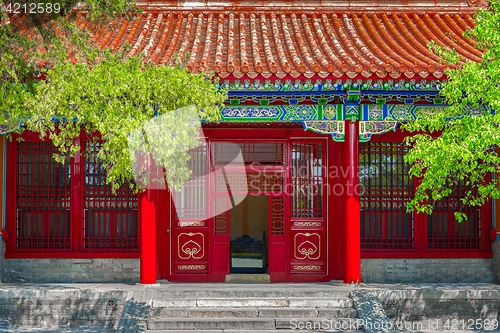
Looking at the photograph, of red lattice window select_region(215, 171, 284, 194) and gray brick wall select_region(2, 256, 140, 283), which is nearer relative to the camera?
gray brick wall select_region(2, 256, 140, 283)

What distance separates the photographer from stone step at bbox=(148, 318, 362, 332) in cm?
922

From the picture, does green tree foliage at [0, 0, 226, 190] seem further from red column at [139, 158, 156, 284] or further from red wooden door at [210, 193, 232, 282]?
red wooden door at [210, 193, 232, 282]

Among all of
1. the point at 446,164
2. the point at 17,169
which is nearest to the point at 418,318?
the point at 446,164

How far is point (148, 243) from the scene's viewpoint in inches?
407

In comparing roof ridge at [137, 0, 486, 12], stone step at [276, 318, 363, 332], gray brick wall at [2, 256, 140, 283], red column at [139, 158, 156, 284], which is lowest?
stone step at [276, 318, 363, 332]

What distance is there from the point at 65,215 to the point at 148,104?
514 centimetres

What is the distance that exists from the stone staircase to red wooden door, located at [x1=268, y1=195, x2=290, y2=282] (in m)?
1.23

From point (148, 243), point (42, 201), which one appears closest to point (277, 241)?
point (148, 243)

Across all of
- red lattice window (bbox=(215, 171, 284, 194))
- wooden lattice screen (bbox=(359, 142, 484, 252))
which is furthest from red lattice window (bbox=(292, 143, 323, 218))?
wooden lattice screen (bbox=(359, 142, 484, 252))

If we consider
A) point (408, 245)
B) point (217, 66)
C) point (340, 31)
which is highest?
point (340, 31)

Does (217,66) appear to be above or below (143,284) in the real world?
above

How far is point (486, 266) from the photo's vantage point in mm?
11539

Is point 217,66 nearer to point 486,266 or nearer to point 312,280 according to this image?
point 312,280

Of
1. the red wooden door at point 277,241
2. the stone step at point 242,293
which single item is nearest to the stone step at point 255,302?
the stone step at point 242,293
